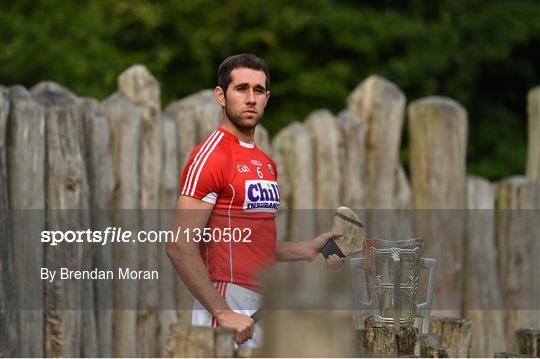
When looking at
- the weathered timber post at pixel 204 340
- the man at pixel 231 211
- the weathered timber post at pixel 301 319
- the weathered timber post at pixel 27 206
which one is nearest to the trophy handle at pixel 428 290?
the man at pixel 231 211

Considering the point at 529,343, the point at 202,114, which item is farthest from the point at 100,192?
the point at 529,343

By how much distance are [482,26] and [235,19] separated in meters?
2.49

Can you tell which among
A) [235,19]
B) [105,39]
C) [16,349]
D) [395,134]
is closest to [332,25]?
[235,19]

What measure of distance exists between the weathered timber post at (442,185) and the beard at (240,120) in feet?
13.3

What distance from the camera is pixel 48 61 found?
36.8ft

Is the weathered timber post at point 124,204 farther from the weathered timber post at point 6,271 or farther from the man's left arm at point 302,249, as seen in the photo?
the man's left arm at point 302,249

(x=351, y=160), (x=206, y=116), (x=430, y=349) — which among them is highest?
(x=206, y=116)

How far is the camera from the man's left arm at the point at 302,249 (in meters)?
4.16

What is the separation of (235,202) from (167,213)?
2.75 meters

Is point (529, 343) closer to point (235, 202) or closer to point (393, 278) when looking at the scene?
point (393, 278)

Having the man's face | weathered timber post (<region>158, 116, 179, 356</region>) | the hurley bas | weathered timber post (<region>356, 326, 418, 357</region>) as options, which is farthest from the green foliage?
weathered timber post (<region>356, 326, 418, 357</region>)

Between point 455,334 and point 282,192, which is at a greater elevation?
point 282,192

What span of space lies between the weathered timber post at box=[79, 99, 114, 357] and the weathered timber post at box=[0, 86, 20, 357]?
1.84 feet

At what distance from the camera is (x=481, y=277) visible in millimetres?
8156
